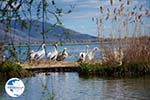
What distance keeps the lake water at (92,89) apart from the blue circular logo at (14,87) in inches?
238

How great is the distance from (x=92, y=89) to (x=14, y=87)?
369 inches

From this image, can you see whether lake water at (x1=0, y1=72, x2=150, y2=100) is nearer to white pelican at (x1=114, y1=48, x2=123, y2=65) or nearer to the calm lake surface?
the calm lake surface

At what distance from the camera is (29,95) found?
1165 centimetres

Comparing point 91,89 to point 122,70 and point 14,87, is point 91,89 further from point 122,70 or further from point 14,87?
point 14,87

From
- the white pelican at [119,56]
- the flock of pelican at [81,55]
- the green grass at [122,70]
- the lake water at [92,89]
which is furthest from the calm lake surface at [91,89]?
the flock of pelican at [81,55]

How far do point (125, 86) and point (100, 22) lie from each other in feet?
16.3

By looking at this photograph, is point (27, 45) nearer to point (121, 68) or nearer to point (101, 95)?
point (101, 95)

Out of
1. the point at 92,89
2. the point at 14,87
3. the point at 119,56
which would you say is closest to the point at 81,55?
the point at 119,56

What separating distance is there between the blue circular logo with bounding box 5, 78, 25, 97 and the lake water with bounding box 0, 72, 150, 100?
6050 millimetres

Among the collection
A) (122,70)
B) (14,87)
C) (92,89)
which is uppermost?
(14,87)

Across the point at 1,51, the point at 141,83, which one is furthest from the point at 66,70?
the point at 1,51

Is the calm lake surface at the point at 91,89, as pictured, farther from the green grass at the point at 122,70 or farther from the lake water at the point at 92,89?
the green grass at the point at 122,70

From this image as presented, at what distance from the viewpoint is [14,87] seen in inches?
143

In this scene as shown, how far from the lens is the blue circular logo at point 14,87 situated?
3537 millimetres
